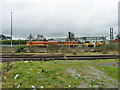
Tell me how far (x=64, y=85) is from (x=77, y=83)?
62cm

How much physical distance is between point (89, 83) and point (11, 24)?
118 ft

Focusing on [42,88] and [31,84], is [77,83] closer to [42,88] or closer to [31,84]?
[42,88]

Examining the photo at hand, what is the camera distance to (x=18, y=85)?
4.23 metres

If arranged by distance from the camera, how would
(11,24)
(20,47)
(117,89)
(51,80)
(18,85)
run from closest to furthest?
(117,89)
(18,85)
(51,80)
(20,47)
(11,24)

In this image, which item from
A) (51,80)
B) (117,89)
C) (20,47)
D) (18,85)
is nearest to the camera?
(117,89)

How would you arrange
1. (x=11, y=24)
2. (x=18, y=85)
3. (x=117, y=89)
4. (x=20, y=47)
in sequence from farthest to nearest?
(x=11, y=24) → (x=20, y=47) → (x=18, y=85) → (x=117, y=89)

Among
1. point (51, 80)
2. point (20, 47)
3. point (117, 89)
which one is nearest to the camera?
point (117, 89)

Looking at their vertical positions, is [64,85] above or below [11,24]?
below

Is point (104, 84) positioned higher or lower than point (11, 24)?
lower

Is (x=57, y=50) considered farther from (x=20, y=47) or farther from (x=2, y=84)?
(x=2, y=84)

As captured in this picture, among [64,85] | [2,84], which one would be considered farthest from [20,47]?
[64,85]

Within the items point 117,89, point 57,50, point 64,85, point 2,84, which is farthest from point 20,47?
point 117,89

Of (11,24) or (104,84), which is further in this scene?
(11,24)

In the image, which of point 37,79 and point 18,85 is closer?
point 18,85
